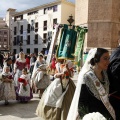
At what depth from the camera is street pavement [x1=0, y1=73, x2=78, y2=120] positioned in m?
5.89

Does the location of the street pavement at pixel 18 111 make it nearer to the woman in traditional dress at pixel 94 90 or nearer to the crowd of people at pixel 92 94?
the crowd of people at pixel 92 94

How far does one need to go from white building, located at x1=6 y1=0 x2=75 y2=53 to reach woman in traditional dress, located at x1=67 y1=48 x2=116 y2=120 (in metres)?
32.9

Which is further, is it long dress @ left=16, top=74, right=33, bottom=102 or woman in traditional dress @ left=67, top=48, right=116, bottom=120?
long dress @ left=16, top=74, right=33, bottom=102

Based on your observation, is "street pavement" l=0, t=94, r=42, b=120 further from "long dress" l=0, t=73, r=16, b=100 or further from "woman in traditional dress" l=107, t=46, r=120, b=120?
"woman in traditional dress" l=107, t=46, r=120, b=120

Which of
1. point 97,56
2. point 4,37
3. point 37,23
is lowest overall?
point 97,56

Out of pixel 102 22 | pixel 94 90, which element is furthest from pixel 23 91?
pixel 102 22

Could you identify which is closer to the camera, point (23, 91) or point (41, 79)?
point (23, 91)

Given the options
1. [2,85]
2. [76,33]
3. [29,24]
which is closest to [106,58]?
[76,33]

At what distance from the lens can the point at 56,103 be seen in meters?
5.29

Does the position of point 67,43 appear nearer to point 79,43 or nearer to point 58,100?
point 79,43

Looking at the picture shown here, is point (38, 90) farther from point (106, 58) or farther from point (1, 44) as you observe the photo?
point (1, 44)

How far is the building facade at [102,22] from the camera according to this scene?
13648 millimetres

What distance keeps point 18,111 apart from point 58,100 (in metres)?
1.59

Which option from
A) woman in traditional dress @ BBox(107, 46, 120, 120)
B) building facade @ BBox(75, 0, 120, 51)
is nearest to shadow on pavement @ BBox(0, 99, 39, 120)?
woman in traditional dress @ BBox(107, 46, 120, 120)
